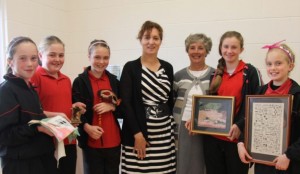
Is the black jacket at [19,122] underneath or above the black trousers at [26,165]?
above

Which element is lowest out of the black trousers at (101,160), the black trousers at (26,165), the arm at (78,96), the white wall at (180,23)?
the black trousers at (101,160)

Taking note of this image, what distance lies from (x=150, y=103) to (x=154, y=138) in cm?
26

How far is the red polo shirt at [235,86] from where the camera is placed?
Answer: 197 cm

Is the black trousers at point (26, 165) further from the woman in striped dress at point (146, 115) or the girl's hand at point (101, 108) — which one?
the woman in striped dress at point (146, 115)

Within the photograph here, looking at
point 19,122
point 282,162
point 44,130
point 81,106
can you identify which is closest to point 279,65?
point 282,162

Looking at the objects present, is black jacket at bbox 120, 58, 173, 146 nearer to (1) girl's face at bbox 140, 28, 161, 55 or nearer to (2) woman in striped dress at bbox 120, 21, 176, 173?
(2) woman in striped dress at bbox 120, 21, 176, 173

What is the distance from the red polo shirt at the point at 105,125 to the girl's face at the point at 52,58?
25 cm

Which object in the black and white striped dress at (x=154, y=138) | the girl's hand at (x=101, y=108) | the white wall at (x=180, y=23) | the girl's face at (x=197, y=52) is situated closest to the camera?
the girl's hand at (x=101, y=108)

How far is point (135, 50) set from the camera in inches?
120

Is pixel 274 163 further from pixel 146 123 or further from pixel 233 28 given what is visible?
pixel 233 28

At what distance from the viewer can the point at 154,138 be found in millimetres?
2068

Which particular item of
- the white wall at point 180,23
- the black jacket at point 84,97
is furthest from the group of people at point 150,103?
the white wall at point 180,23

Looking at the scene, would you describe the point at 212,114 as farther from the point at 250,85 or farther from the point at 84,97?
the point at 84,97

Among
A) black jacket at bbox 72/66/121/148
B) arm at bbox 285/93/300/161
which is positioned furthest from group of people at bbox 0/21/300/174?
arm at bbox 285/93/300/161
